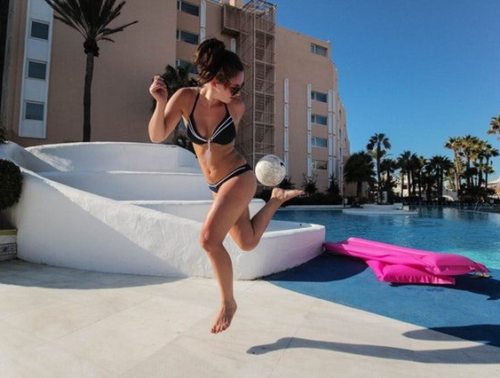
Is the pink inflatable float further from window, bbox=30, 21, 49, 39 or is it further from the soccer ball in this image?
window, bbox=30, 21, 49, 39

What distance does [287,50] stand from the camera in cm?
3359

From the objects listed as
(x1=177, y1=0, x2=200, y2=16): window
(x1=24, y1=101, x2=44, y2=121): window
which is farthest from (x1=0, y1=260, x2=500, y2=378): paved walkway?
(x1=177, y1=0, x2=200, y2=16): window

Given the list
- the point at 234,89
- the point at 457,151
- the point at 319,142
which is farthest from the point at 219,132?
the point at 457,151

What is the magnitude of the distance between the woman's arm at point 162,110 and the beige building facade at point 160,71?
69.5ft

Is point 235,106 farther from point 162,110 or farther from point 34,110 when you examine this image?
point 34,110

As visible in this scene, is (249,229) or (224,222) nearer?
(224,222)

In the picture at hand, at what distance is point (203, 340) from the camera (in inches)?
91.1

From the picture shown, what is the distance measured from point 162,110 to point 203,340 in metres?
1.68

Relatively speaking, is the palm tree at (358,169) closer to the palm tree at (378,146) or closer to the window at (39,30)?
the palm tree at (378,146)

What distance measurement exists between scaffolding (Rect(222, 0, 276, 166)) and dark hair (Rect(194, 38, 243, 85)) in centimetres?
2795

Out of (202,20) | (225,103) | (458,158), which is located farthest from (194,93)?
(458,158)

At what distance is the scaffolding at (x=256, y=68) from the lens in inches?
1192

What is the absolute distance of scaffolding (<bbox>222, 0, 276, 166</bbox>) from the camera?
3028 centimetres

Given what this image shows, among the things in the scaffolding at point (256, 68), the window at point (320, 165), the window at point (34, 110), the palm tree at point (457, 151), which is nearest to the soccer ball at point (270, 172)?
the window at point (34, 110)
